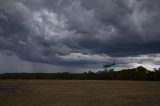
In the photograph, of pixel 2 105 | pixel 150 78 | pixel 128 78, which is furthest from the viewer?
pixel 128 78

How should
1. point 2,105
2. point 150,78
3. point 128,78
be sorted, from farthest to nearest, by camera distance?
point 128,78, point 150,78, point 2,105

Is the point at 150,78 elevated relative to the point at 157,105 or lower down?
elevated

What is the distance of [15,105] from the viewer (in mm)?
36344

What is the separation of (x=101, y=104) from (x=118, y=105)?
7.47 feet

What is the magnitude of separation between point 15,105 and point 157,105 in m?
18.2

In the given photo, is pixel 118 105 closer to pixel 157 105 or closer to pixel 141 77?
pixel 157 105

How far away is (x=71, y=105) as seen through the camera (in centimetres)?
3728

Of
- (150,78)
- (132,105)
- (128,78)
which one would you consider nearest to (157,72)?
(150,78)

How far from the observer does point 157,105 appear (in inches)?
1416

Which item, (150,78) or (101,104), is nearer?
(101,104)

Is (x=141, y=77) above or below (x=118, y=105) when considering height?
above

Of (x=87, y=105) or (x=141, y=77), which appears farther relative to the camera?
(x=141, y=77)

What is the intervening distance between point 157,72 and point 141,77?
1129cm

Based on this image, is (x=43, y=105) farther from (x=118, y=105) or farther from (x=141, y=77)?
(x=141, y=77)
